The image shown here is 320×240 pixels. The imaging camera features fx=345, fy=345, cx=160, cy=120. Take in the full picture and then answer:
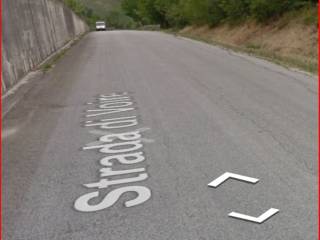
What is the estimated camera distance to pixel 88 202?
3.47m

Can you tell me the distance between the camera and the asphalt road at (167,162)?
3.07 m

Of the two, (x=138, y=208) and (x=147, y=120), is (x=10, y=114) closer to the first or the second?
(x=147, y=120)

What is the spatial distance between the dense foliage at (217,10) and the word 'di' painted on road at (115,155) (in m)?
16.0

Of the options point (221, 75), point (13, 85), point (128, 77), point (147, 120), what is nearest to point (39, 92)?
point (13, 85)

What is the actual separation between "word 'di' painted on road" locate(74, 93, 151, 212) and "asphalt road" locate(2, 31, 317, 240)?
20 mm

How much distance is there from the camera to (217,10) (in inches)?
1141

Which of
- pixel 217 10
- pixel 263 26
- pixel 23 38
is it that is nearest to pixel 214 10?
pixel 217 10

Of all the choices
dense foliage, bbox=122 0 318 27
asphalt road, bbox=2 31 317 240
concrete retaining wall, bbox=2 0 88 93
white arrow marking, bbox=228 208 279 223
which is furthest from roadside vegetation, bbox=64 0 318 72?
concrete retaining wall, bbox=2 0 88 93

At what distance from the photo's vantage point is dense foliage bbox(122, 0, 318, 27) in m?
20.1

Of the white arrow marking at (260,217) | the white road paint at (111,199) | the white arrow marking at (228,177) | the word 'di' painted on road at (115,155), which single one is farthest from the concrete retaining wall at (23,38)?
the white arrow marking at (260,217)

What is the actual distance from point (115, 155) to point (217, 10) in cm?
2685

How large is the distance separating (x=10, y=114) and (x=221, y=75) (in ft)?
18.8

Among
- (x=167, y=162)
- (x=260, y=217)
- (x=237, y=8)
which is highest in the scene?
(x=237, y=8)

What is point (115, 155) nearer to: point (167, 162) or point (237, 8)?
point (167, 162)
